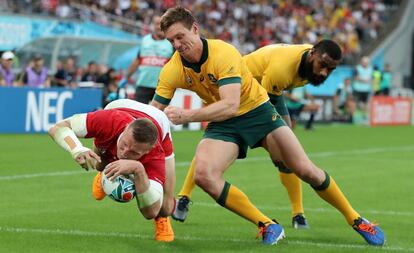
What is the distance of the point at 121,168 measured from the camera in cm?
783

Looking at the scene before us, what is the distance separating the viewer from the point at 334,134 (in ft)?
86.6

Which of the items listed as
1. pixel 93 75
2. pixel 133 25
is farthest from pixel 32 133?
pixel 133 25

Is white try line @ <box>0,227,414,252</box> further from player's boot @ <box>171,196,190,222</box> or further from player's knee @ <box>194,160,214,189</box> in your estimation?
player's boot @ <box>171,196,190,222</box>

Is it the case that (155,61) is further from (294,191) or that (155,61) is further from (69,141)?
(69,141)

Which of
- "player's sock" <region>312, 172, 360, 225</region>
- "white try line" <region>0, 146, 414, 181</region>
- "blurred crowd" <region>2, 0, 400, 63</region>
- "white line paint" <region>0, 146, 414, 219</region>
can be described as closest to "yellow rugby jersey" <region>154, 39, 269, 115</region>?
"player's sock" <region>312, 172, 360, 225</region>

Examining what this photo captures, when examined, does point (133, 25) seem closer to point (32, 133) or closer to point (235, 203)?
point (32, 133)

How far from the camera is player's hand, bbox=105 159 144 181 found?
7.83 meters

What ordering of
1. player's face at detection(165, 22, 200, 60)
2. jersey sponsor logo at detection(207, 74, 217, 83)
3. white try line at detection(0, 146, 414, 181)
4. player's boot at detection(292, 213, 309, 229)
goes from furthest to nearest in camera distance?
white try line at detection(0, 146, 414, 181) → player's boot at detection(292, 213, 309, 229) → jersey sponsor logo at detection(207, 74, 217, 83) → player's face at detection(165, 22, 200, 60)

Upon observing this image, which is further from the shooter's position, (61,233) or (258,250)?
(61,233)

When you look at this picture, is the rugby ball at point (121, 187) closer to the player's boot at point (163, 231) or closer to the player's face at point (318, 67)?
the player's boot at point (163, 231)

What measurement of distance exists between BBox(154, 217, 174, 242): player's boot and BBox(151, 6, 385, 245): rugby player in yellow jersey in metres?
0.48

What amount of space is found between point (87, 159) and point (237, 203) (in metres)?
1.57

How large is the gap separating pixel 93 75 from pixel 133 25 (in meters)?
10.7

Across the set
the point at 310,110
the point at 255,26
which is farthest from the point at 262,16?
the point at 310,110
